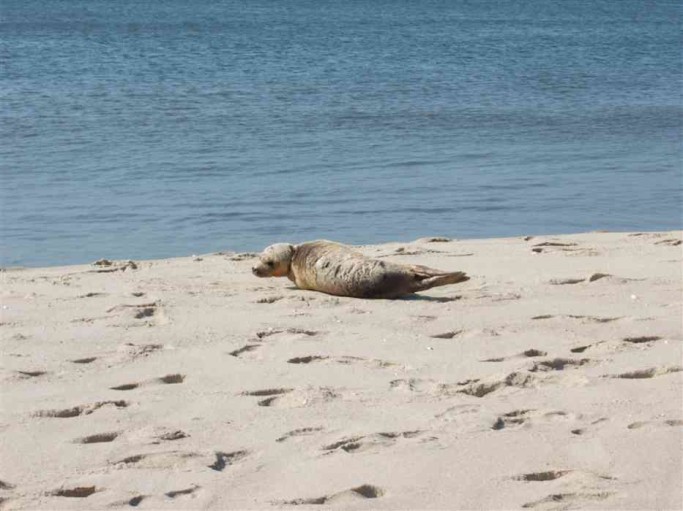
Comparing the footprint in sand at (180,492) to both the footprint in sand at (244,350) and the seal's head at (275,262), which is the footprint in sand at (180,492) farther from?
the seal's head at (275,262)

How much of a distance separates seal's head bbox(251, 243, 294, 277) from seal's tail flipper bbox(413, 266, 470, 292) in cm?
85

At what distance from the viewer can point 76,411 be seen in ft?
15.0

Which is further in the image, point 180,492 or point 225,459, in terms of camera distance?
point 225,459

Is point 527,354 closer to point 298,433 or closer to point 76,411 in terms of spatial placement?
point 298,433

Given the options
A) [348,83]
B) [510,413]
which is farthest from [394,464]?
[348,83]

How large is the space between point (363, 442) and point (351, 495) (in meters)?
0.47

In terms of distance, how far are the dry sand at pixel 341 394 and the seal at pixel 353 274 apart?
10cm

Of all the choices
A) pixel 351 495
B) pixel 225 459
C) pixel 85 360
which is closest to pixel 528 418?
pixel 351 495

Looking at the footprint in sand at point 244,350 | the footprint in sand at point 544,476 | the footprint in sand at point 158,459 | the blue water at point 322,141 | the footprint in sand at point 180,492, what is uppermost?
the footprint in sand at point 158,459

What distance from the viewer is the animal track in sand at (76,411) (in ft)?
14.8

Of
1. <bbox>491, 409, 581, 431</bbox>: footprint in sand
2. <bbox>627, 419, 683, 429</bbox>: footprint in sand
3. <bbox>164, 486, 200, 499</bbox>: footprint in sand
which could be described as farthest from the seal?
<bbox>164, 486, 200, 499</bbox>: footprint in sand

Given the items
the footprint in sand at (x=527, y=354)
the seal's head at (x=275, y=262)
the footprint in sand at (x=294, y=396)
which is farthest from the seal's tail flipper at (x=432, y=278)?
the footprint in sand at (x=294, y=396)

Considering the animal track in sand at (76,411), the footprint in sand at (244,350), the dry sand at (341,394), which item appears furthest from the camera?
the footprint in sand at (244,350)

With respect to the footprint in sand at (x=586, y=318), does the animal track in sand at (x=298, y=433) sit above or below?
above
